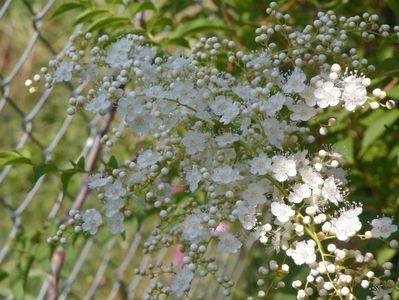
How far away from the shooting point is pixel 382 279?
1.10 meters

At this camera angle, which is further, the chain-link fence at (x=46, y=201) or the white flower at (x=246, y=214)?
the chain-link fence at (x=46, y=201)

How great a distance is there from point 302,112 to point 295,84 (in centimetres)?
5

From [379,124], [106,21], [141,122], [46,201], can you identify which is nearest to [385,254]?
[379,124]

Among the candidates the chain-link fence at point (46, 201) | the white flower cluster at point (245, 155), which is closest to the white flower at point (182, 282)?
the white flower cluster at point (245, 155)

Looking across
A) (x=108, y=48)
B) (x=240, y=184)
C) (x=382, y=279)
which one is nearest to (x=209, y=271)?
(x=240, y=184)

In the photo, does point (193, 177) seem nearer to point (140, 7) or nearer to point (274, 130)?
point (274, 130)

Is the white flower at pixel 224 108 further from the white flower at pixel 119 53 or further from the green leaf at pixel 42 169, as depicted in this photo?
the green leaf at pixel 42 169

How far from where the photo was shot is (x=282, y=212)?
3.35 ft

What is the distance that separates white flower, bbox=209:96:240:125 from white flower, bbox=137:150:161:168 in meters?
0.12

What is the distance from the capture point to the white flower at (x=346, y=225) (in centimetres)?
101

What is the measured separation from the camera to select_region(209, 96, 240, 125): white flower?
1067 millimetres

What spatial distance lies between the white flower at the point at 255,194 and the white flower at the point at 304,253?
0.29 feet

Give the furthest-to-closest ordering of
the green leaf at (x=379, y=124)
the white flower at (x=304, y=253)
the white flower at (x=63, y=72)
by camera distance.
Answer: the green leaf at (x=379, y=124)
the white flower at (x=63, y=72)
the white flower at (x=304, y=253)

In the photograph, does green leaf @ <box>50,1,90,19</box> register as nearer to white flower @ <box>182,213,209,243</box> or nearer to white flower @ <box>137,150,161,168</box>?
white flower @ <box>137,150,161,168</box>
